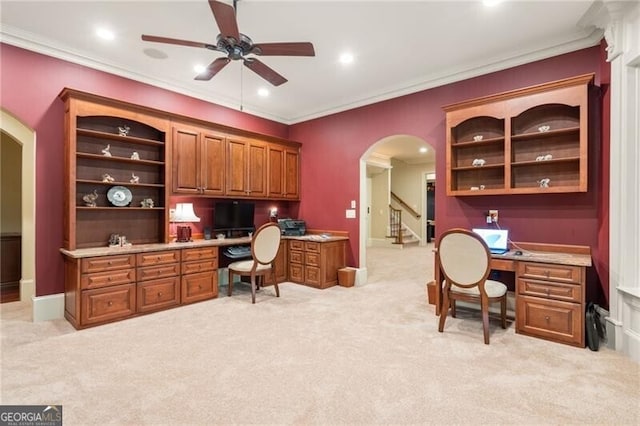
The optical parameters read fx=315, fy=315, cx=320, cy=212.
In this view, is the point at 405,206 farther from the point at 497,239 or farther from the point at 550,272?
the point at 550,272

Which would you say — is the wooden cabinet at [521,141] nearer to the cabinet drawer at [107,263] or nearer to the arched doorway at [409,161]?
the arched doorway at [409,161]

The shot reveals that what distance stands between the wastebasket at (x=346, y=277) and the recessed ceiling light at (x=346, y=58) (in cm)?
309

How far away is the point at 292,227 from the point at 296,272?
855 mm

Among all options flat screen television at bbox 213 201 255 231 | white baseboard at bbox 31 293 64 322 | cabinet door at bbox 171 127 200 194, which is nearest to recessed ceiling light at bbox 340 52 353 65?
cabinet door at bbox 171 127 200 194

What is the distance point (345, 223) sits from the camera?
549cm

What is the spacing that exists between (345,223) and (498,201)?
242 centimetres

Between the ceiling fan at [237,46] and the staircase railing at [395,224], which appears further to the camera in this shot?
the staircase railing at [395,224]

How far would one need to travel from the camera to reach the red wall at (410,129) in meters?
3.24

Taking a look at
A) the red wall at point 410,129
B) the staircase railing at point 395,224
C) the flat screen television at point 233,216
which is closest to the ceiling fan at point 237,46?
the red wall at point 410,129

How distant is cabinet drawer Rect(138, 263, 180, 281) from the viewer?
3691mm

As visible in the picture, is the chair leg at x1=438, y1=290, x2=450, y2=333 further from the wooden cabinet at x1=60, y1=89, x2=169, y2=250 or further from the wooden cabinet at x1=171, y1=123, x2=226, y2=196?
the wooden cabinet at x1=60, y1=89, x2=169, y2=250

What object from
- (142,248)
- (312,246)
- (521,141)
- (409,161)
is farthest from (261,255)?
(409,161)

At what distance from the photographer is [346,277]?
510 cm

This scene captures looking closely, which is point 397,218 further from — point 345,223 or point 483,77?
point 483,77
